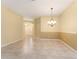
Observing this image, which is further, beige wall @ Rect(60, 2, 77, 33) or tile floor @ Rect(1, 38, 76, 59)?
beige wall @ Rect(60, 2, 77, 33)

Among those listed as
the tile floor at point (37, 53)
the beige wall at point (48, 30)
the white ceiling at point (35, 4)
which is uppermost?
the white ceiling at point (35, 4)

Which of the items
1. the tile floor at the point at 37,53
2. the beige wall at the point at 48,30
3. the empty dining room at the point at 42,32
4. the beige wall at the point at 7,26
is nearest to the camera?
the tile floor at the point at 37,53

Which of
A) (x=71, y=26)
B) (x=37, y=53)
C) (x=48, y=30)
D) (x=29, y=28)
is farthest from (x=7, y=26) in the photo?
(x=29, y=28)

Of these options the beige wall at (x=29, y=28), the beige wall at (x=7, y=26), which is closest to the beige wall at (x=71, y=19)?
the beige wall at (x=7, y=26)

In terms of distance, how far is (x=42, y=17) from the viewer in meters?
13.1

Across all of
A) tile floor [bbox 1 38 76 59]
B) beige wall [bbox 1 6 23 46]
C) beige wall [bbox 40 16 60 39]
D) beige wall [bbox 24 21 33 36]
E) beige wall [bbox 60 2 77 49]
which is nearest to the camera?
tile floor [bbox 1 38 76 59]

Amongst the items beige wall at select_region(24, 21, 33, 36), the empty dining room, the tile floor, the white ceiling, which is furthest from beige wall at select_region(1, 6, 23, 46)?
beige wall at select_region(24, 21, 33, 36)

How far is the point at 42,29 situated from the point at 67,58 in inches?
346

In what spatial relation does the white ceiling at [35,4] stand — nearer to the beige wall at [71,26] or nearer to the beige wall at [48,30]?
the beige wall at [71,26]

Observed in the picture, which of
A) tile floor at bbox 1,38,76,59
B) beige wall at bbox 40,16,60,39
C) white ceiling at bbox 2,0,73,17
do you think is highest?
white ceiling at bbox 2,0,73,17

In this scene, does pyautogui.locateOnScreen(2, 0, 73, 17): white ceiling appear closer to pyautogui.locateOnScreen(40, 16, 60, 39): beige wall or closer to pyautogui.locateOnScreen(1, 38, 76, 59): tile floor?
pyautogui.locateOnScreen(1, 38, 76, 59): tile floor

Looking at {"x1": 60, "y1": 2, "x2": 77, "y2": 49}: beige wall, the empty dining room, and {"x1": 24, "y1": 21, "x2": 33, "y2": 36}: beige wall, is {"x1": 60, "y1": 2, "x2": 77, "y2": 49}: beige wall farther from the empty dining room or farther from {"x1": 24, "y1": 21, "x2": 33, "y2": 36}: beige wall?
{"x1": 24, "y1": 21, "x2": 33, "y2": 36}: beige wall

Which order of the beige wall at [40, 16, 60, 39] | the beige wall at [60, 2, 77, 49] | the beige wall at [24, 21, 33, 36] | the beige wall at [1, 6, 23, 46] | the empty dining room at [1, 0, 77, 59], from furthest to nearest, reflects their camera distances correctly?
the beige wall at [24, 21, 33, 36]
the beige wall at [40, 16, 60, 39]
the beige wall at [1, 6, 23, 46]
the beige wall at [60, 2, 77, 49]
the empty dining room at [1, 0, 77, 59]

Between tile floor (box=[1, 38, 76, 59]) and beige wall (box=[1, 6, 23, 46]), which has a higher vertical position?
beige wall (box=[1, 6, 23, 46])
